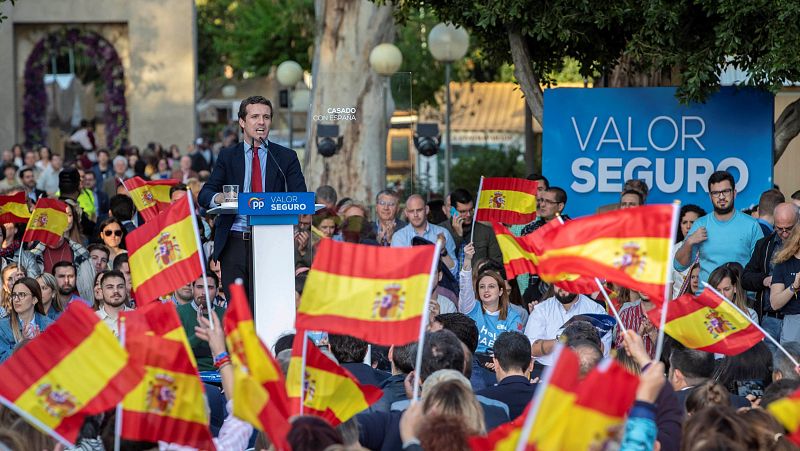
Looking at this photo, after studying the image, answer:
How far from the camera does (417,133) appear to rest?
21.0 m

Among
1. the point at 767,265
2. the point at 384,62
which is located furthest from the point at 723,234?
the point at 384,62

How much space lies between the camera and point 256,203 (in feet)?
30.6

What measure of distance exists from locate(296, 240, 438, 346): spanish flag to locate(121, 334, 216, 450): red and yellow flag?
659mm

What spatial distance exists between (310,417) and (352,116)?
16.7m

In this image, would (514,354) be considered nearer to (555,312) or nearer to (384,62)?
(555,312)

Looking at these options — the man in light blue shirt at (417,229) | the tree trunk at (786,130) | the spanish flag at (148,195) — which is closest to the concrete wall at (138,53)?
the spanish flag at (148,195)

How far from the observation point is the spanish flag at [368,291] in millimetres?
7059

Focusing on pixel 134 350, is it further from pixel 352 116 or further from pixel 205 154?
pixel 205 154

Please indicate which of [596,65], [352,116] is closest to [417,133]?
[352,116]

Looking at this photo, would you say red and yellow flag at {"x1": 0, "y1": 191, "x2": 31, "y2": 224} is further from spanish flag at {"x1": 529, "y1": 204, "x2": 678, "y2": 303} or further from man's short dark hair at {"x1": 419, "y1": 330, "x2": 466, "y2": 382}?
spanish flag at {"x1": 529, "y1": 204, "x2": 678, "y2": 303}

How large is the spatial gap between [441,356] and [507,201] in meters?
6.32

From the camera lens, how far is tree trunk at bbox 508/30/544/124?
615 inches

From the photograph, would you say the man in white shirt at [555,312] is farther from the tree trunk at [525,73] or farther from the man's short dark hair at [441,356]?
the tree trunk at [525,73]

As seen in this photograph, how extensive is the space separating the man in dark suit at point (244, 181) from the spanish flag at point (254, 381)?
351 cm
